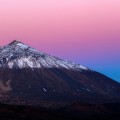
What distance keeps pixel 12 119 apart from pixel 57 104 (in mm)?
92627

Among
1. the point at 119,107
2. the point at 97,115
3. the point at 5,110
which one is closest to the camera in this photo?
the point at 5,110

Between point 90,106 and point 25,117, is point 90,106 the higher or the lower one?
the higher one

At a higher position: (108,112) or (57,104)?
(57,104)

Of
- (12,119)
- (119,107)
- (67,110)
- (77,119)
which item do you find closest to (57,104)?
(119,107)

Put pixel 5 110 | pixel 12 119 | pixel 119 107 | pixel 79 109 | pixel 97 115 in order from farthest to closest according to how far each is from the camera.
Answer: pixel 119 107 → pixel 79 109 → pixel 97 115 → pixel 5 110 → pixel 12 119

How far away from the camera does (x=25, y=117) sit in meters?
109

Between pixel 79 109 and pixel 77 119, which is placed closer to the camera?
pixel 77 119

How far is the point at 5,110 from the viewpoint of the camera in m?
112

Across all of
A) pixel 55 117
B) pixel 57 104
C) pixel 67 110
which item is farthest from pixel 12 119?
pixel 57 104

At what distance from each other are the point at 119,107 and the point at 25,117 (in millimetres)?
54749

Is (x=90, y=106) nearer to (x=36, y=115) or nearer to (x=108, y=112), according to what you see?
(x=108, y=112)

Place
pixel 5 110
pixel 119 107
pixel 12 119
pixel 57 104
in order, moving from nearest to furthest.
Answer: pixel 12 119, pixel 5 110, pixel 119 107, pixel 57 104

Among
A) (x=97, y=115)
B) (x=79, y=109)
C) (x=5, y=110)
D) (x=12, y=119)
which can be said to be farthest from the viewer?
(x=79, y=109)

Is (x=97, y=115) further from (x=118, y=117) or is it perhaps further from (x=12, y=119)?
(x=12, y=119)
